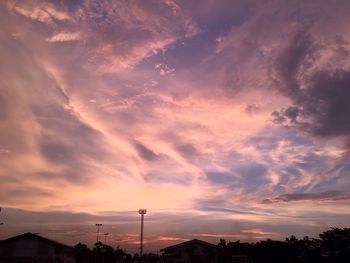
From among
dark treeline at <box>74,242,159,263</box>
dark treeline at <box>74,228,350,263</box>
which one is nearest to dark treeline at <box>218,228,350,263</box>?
dark treeline at <box>74,228,350,263</box>

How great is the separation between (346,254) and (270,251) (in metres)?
14.1

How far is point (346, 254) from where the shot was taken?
61.9 meters

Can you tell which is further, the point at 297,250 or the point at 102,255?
the point at 102,255

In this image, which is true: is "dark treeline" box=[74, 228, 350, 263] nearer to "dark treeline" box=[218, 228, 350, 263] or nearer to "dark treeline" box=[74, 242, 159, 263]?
"dark treeline" box=[218, 228, 350, 263]

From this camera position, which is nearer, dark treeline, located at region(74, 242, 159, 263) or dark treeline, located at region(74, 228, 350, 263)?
dark treeline, located at region(74, 228, 350, 263)

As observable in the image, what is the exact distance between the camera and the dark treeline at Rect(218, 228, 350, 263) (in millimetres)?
63844

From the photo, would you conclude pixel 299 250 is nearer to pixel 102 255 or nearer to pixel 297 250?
pixel 297 250

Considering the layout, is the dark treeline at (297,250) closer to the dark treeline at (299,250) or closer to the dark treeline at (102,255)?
the dark treeline at (299,250)

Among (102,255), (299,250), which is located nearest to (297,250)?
(299,250)

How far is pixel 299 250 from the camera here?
237 ft

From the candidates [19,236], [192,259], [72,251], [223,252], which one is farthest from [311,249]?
[19,236]

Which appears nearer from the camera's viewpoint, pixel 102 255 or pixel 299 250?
pixel 299 250

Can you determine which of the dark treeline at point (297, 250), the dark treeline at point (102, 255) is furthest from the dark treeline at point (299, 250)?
the dark treeline at point (102, 255)

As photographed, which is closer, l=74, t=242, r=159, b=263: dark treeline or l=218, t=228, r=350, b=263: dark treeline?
l=218, t=228, r=350, b=263: dark treeline
